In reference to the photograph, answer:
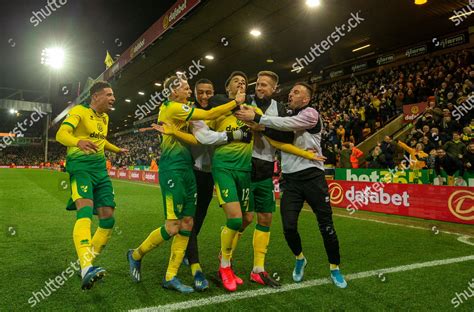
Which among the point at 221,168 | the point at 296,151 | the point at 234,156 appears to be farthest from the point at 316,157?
the point at 221,168

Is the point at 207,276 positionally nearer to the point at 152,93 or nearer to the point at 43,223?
the point at 43,223

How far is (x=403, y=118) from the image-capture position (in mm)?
15766

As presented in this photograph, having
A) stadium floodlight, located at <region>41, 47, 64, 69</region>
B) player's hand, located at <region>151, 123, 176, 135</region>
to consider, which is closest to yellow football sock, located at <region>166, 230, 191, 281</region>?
player's hand, located at <region>151, 123, 176, 135</region>

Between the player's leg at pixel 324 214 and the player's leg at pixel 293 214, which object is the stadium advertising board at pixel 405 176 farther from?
the player's leg at pixel 293 214

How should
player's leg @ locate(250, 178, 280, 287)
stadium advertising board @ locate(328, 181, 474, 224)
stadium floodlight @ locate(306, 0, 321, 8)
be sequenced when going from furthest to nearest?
stadium floodlight @ locate(306, 0, 321, 8), stadium advertising board @ locate(328, 181, 474, 224), player's leg @ locate(250, 178, 280, 287)

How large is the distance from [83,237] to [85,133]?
1275 mm

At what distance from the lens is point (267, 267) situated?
4.71 meters

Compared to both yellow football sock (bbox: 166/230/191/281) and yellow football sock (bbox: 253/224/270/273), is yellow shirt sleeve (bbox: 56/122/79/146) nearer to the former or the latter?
yellow football sock (bbox: 166/230/191/281)

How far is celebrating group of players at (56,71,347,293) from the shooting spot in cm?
382

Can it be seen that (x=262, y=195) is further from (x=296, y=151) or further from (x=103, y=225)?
(x=103, y=225)

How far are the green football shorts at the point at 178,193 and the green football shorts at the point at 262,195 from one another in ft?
2.44

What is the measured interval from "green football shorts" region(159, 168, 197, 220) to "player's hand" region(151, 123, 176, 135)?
44 centimetres

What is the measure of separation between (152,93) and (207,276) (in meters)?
28.9

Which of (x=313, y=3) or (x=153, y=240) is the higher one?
(x=313, y=3)
